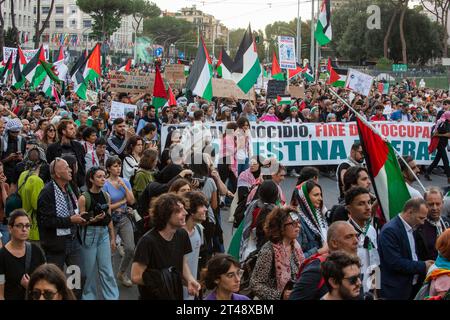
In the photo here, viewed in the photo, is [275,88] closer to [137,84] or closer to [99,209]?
[137,84]

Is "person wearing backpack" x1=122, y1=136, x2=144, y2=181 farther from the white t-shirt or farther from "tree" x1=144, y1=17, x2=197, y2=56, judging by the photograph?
"tree" x1=144, y1=17, x2=197, y2=56

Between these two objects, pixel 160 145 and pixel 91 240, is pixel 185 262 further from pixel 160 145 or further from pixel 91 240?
pixel 160 145

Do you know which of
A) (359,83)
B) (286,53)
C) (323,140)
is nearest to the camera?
(323,140)

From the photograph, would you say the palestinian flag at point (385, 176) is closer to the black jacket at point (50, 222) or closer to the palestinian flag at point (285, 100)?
the black jacket at point (50, 222)

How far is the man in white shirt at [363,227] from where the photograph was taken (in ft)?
22.1

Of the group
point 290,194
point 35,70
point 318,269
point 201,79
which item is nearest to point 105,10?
point 35,70

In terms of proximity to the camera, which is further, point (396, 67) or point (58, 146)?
point (396, 67)

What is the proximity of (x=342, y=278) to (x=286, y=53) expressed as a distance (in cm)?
1872

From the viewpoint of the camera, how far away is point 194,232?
279 inches

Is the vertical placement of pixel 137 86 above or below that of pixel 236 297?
above
